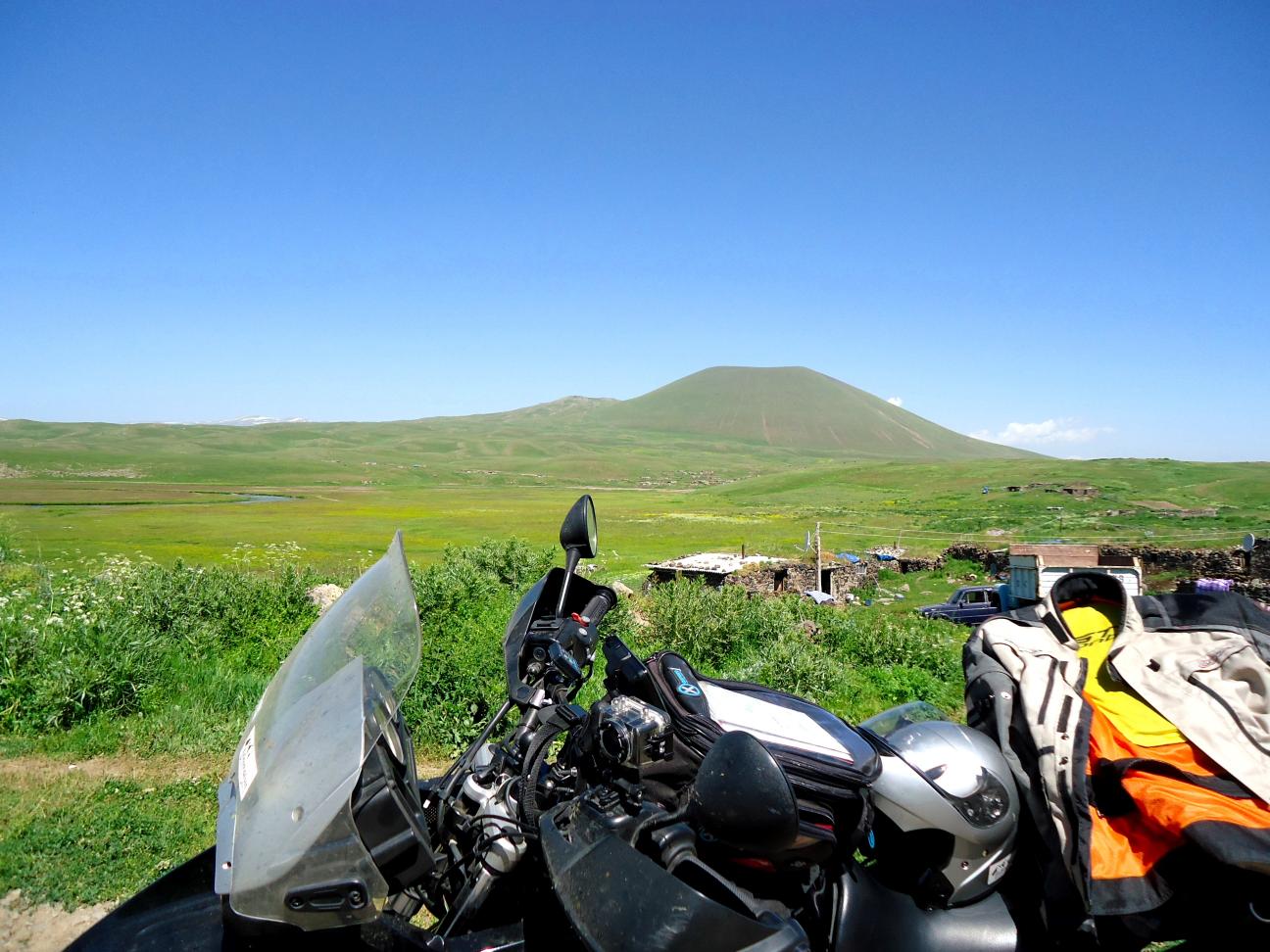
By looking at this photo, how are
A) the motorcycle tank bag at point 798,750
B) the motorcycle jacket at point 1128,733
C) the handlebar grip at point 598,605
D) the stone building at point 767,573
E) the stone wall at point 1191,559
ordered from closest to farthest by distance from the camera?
1. the motorcycle tank bag at point 798,750
2. the motorcycle jacket at point 1128,733
3. the handlebar grip at point 598,605
4. the stone building at point 767,573
5. the stone wall at point 1191,559

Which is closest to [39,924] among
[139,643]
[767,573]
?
[139,643]

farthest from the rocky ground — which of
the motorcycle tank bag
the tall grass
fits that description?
the motorcycle tank bag

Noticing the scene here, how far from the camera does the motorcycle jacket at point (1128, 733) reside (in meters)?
2.15

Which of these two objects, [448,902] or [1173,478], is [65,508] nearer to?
[448,902]

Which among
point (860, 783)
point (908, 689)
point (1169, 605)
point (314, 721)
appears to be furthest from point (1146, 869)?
point (908, 689)

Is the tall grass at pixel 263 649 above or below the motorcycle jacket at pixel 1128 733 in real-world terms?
below

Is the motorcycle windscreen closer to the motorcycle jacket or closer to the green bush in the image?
the motorcycle jacket

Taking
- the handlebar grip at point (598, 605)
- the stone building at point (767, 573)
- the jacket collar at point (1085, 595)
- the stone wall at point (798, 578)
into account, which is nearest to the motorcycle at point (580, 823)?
the handlebar grip at point (598, 605)

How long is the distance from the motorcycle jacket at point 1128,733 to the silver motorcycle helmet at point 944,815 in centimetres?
14

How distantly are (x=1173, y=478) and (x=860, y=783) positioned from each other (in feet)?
387

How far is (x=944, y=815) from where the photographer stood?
2279mm

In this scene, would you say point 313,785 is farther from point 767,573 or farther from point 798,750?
point 767,573

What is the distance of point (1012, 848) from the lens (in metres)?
2.48

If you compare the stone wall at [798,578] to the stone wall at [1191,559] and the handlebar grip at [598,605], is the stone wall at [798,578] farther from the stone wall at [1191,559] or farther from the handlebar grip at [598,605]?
the handlebar grip at [598,605]
